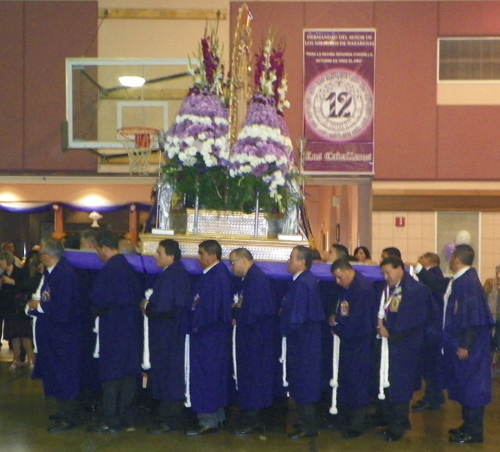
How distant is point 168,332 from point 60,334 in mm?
1006

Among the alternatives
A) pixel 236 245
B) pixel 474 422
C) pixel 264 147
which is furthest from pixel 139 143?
pixel 474 422

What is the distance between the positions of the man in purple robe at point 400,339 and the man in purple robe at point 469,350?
0.30 metres

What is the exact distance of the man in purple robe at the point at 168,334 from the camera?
272 inches

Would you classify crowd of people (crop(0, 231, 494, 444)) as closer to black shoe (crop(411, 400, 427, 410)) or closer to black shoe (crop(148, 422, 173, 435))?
black shoe (crop(148, 422, 173, 435))

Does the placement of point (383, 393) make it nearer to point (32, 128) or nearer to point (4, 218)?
point (32, 128)

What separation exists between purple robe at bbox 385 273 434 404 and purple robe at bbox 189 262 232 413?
151 centimetres

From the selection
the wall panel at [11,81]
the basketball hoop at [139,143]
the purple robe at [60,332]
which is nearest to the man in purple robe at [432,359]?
the purple robe at [60,332]

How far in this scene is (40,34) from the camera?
48.7 feet

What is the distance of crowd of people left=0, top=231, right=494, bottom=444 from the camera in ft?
22.5

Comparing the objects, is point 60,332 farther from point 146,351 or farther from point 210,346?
point 210,346

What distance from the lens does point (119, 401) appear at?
716cm

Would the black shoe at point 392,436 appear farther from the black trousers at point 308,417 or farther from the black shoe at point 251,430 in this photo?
the black shoe at point 251,430

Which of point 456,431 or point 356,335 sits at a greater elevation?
point 356,335

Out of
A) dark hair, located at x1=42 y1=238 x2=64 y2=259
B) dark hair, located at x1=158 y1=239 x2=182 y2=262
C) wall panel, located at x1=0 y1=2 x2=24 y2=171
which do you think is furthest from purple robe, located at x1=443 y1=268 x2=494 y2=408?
wall panel, located at x1=0 y1=2 x2=24 y2=171
